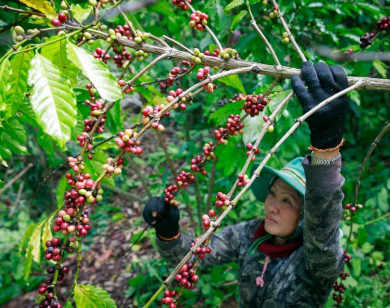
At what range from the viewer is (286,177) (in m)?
2.02

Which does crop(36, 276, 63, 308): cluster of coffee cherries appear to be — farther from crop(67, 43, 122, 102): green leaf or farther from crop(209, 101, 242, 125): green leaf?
crop(209, 101, 242, 125): green leaf

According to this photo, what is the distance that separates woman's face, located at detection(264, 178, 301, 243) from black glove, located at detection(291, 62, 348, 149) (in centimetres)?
86

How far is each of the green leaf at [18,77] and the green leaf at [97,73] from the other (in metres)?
0.17

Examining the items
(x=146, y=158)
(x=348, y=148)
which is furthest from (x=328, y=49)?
(x=146, y=158)

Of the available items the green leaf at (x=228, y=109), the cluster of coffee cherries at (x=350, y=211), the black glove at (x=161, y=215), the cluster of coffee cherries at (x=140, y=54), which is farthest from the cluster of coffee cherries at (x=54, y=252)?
the cluster of coffee cherries at (x=350, y=211)

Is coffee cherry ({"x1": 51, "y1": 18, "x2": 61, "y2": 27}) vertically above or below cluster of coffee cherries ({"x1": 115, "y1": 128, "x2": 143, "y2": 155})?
above

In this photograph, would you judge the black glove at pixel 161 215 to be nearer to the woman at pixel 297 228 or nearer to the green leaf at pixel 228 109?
the woman at pixel 297 228

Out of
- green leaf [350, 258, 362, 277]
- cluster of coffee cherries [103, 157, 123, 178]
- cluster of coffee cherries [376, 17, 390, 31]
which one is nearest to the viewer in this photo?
cluster of coffee cherries [103, 157, 123, 178]

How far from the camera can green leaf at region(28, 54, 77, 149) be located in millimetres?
880

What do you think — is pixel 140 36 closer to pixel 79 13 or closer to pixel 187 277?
pixel 79 13

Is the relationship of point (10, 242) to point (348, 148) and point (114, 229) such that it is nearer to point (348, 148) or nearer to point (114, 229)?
point (114, 229)

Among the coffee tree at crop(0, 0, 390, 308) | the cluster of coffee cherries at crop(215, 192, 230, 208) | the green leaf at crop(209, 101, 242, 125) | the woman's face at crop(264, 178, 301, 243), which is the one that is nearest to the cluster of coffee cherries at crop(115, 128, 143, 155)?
the coffee tree at crop(0, 0, 390, 308)

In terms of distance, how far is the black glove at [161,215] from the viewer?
224 centimetres

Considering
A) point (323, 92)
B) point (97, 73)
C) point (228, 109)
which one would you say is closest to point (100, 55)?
point (97, 73)
